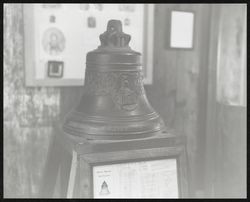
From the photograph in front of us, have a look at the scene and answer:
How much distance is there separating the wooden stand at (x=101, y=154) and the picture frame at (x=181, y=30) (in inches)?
29.6

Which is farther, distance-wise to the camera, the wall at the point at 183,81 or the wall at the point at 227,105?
the wall at the point at 183,81

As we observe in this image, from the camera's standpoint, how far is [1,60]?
2.11m

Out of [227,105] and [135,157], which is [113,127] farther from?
[227,105]

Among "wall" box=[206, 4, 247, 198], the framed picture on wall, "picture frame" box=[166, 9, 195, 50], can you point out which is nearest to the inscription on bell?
the framed picture on wall

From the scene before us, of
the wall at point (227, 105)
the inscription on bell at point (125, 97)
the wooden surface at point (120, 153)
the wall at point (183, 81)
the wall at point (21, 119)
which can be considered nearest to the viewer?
the wooden surface at point (120, 153)

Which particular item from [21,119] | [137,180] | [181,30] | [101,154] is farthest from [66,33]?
[137,180]

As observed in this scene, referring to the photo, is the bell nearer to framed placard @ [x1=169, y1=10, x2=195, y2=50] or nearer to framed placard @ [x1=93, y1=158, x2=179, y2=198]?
framed placard @ [x1=93, y1=158, x2=179, y2=198]

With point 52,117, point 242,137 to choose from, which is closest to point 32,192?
point 52,117

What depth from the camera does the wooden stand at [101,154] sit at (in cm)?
165

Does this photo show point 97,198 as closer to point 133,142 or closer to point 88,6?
point 133,142

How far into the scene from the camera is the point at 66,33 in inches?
85.0

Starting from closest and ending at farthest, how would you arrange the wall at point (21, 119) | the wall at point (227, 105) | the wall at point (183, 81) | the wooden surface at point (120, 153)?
the wooden surface at point (120, 153)
the wall at point (21, 119)
the wall at point (227, 105)
the wall at point (183, 81)

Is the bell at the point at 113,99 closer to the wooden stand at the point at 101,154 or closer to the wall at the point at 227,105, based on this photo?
the wooden stand at the point at 101,154

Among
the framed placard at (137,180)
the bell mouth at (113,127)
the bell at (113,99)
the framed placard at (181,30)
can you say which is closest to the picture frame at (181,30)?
the framed placard at (181,30)
